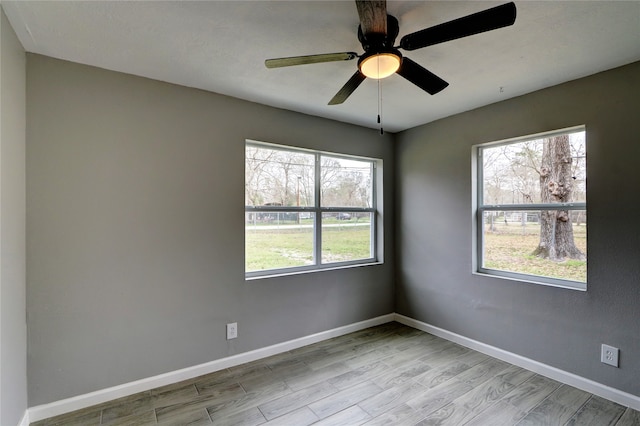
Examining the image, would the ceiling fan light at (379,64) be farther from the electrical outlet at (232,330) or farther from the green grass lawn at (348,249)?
the electrical outlet at (232,330)

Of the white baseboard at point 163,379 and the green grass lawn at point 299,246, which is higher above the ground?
the green grass lawn at point 299,246

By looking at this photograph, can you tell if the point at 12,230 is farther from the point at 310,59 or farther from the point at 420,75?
the point at 420,75

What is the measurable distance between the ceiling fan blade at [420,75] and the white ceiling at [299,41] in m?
0.26

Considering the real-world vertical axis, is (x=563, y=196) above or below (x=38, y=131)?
below

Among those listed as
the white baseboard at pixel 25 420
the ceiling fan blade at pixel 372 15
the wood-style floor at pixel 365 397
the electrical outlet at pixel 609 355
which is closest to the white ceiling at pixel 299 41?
the ceiling fan blade at pixel 372 15

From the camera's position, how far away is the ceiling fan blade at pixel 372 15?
1291 mm

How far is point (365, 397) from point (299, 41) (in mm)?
2533

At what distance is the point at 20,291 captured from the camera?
187 centimetres

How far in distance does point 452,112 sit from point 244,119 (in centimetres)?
216

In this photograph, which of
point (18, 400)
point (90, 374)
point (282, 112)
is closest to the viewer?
point (18, 400)

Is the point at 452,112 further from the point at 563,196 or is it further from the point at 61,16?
the point at 61,16

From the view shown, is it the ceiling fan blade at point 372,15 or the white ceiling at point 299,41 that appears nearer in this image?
the ceiling fan blade at point 372,15

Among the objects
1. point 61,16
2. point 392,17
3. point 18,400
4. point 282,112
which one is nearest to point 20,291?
point 18,400

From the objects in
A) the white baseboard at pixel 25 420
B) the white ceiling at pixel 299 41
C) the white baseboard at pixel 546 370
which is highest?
the white ceiling at pixel 299 41
